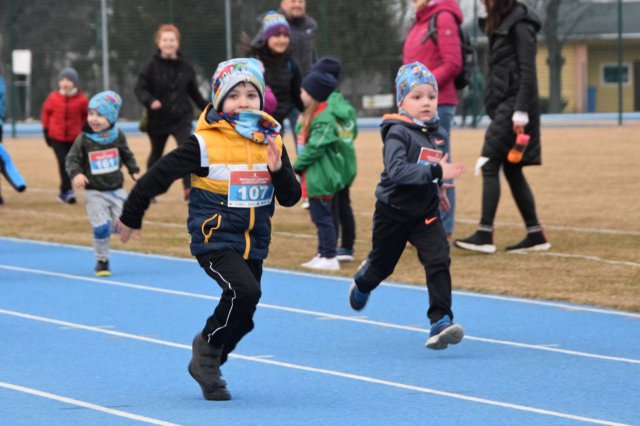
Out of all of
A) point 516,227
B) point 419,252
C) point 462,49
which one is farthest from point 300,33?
point 419,252

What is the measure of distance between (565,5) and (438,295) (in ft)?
97.0

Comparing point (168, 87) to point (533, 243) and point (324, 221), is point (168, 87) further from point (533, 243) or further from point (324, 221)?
point (533, 243)

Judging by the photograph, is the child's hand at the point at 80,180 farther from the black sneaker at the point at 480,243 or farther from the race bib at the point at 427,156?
the race bib at the point at 427,156

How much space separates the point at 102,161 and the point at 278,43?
304 centimetres

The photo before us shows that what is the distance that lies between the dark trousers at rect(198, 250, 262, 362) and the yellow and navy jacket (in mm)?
55

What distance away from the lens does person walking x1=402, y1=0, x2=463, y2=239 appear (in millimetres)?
11500

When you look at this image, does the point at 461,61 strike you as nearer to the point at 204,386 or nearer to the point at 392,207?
the point at 392,207

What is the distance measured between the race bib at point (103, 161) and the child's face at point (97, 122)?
0.18 metres

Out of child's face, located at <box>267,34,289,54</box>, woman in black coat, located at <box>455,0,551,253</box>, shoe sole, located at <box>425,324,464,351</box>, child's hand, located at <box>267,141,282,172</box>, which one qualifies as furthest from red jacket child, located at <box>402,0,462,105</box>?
child's hand, located at <box>267,141,282,172</box>

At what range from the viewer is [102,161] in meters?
10.6

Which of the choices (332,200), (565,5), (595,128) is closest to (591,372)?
(332,200)

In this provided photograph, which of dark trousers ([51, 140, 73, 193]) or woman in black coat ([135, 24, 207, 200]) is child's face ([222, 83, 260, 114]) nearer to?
woman in black coat ([135, 24, 207, 200])

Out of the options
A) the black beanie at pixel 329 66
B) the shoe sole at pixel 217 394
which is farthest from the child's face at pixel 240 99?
the black beanie at pixel 329 66

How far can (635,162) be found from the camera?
803 inches
